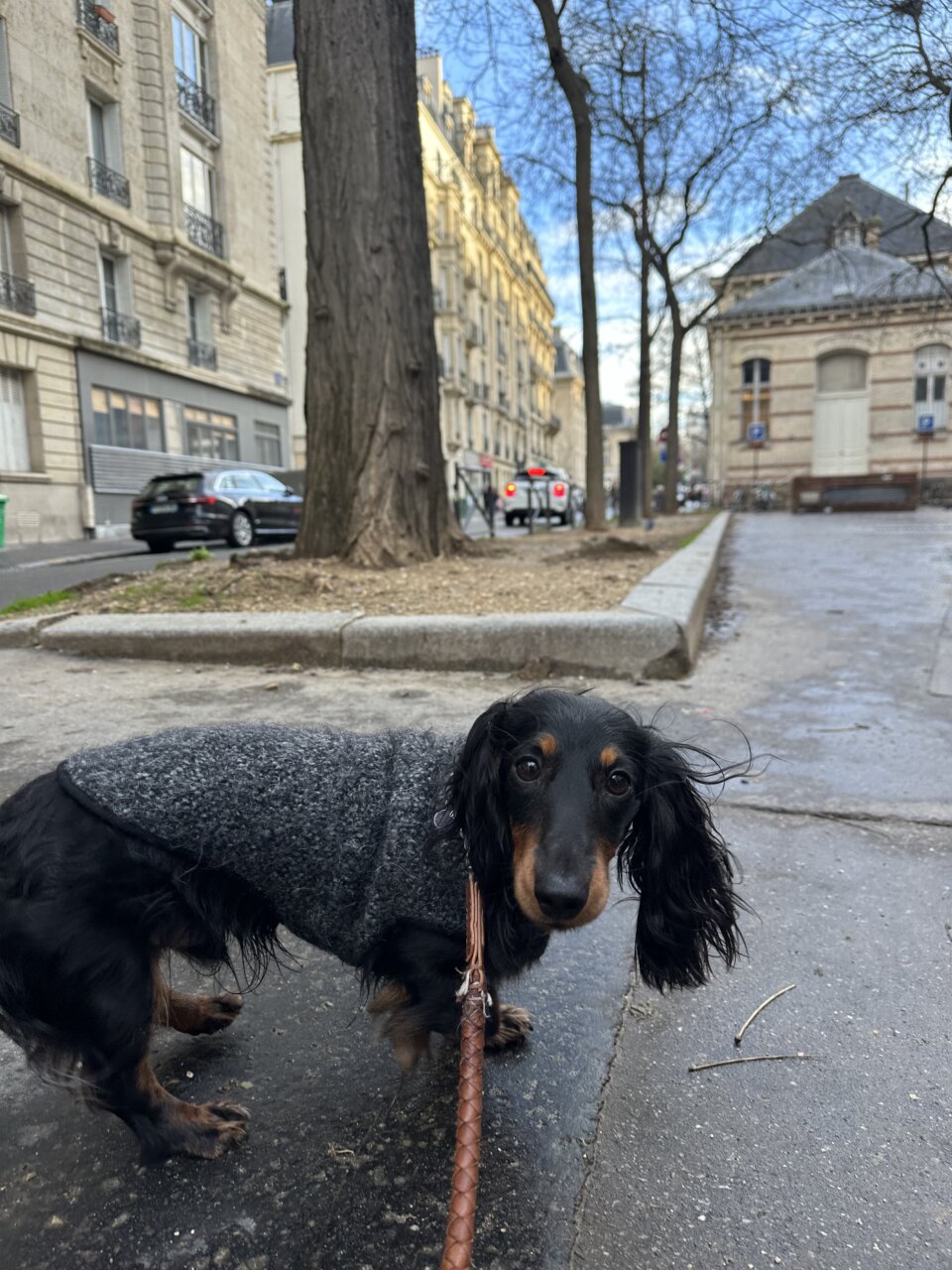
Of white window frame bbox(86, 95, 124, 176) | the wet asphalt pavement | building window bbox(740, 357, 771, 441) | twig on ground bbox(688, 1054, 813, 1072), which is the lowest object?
twig on ground bbox(688, 1054, 813, 1072)

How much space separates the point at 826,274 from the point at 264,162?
68.1ft

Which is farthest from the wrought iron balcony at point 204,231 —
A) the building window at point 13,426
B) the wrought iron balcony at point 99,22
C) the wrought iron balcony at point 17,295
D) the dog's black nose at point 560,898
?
the dog's black nose at point 560,898

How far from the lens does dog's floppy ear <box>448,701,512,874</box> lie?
1.56 metres

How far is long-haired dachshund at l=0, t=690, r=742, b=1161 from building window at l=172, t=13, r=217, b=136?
87.3 feet

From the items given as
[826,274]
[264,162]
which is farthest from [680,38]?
[826,274]

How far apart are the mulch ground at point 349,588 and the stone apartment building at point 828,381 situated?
28.1 m

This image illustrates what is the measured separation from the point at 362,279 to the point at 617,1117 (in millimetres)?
6805

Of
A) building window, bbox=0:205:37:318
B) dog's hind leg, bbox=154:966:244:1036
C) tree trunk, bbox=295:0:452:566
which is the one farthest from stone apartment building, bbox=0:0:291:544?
dog's hind leg, bbox=154:966:244:1036

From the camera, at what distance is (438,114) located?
144 ft

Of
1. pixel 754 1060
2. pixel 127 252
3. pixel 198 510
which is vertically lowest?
pixel 754 1060

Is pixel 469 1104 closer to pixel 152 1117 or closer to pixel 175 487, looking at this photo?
pixel 152 1117

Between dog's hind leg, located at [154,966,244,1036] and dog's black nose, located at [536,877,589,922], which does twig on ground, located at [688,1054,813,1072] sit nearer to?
dog's black nose, located at [536,877,589,922]

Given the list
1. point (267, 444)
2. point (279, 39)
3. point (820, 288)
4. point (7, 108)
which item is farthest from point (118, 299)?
point (820, 288)

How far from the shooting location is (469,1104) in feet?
3.85
